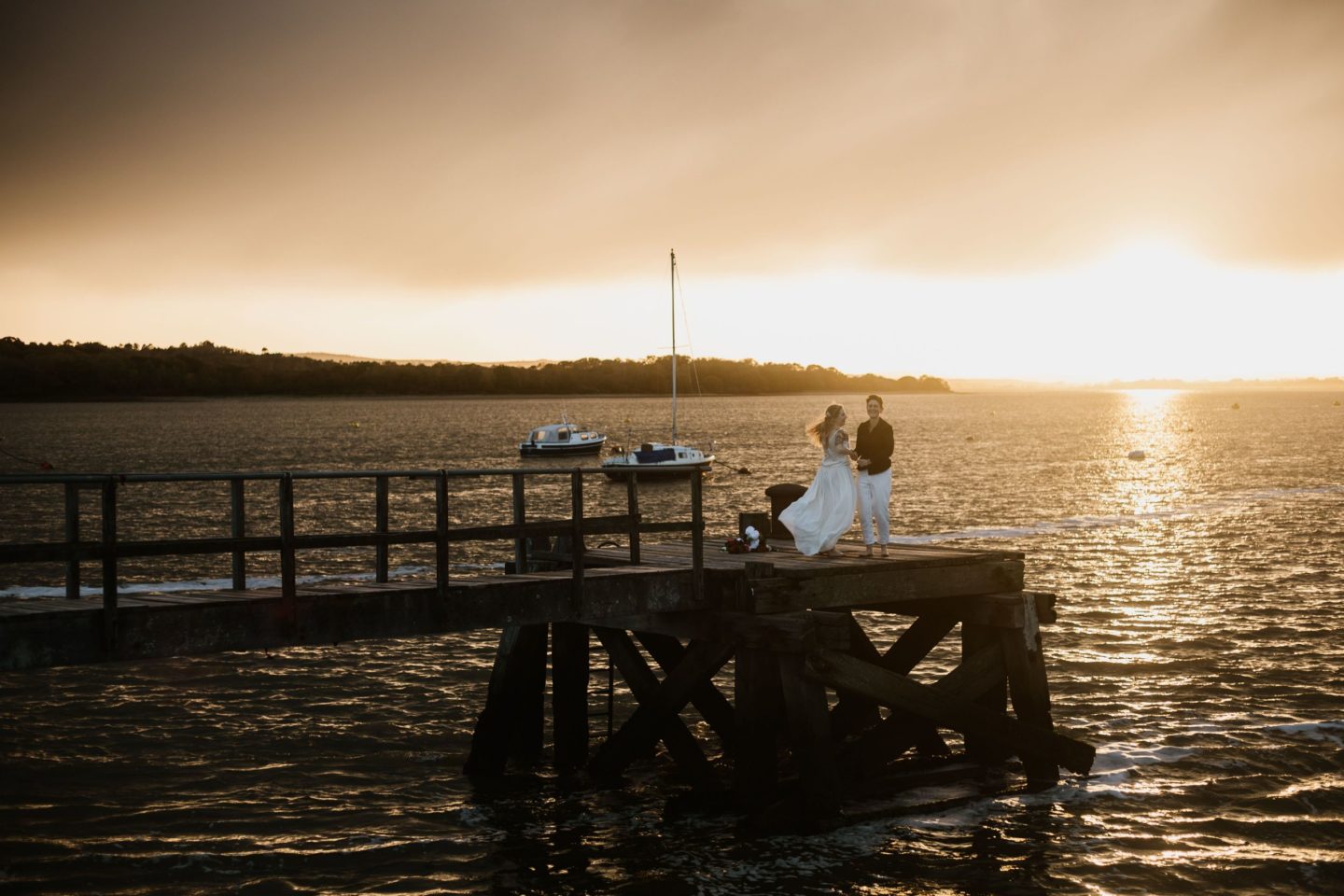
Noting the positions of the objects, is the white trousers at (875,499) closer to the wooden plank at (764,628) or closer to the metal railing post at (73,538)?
the wooden plank at (764,628)

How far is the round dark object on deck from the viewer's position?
17.0m

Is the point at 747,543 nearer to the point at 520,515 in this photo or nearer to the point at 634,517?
the point at 634,517

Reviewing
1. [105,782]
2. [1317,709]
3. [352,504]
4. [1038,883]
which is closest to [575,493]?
[1038,883]

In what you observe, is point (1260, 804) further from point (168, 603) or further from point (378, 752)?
point (168, 603)

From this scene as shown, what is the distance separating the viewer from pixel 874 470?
14.8 meters

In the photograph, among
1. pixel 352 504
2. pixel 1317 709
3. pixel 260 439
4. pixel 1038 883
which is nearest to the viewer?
pixel 1038 883

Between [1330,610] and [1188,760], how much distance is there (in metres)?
13.2

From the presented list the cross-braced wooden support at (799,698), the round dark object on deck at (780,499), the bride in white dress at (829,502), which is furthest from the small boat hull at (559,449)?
the bride in white dress at (829,502)

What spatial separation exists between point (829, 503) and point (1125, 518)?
124ft

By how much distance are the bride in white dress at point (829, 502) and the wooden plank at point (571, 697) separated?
3.26m

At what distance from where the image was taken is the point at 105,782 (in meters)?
15.2

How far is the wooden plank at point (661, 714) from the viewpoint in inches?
536

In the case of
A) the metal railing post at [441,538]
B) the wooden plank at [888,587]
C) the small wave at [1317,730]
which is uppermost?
the metal railing post at [441,538]

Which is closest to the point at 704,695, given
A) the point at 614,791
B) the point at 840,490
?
the point at 614,791
